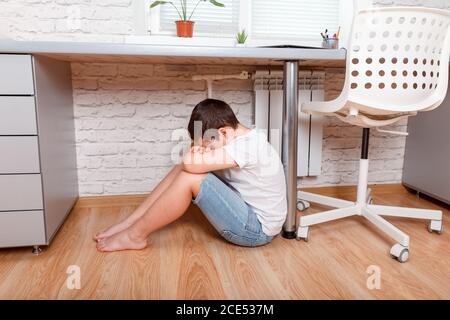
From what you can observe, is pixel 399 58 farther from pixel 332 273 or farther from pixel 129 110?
pixel 129 110

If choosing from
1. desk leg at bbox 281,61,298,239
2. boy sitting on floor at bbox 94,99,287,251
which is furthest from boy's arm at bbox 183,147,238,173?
desk leg at bbox 281,61,298,239

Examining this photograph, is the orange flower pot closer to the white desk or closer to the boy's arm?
the white desk

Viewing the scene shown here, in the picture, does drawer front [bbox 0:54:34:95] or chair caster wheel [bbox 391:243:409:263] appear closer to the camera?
drawer front [bbox 0:54:34:95]

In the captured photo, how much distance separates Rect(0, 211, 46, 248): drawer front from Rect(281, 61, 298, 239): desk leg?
2.90ft

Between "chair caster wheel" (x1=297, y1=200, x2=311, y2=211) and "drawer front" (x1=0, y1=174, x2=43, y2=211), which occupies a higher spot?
"drawer front" (x1=0, y1=174, x2=43, y2=211)

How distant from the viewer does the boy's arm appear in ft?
4.04

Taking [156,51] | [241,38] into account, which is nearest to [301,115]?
[241,38]

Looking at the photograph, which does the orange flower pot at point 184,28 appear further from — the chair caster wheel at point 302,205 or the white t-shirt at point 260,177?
the chair caster wheel at point 302,205

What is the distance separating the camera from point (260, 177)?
129 centimetres

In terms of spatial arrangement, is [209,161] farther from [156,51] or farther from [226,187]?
[156,51]

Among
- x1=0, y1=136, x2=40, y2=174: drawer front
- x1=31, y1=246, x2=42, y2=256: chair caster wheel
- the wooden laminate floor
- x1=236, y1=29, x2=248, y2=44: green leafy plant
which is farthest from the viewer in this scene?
x1=236, y1=29, x2=248, y2=44: green leafy plant

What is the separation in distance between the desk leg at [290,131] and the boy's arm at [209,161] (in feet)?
0.85

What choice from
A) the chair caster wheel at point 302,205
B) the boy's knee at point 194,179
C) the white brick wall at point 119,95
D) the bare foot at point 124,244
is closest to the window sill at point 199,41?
the white brick wall at point 119,95
